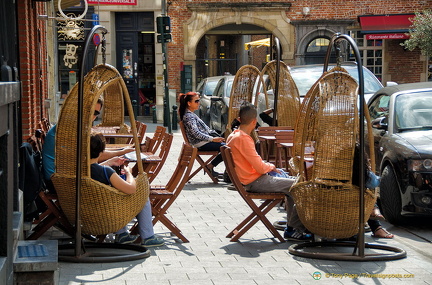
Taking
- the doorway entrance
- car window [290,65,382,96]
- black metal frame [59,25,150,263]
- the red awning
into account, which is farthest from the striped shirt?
the red awning

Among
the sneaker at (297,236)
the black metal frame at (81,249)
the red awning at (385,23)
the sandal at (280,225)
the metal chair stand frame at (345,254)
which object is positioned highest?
the red awning at (385,23)

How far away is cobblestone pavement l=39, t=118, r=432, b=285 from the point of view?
6703 mm

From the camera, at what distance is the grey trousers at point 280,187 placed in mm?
8281

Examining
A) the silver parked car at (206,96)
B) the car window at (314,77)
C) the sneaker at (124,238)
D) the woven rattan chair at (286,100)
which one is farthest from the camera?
the silver parked car at (206,96)

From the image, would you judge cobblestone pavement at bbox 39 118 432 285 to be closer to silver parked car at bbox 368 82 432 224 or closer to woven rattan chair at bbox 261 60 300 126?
silver parked car at bbox 368 82 432 224

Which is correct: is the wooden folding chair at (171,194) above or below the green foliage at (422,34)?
below

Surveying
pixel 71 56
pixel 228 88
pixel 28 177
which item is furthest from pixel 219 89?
pixel 28 177

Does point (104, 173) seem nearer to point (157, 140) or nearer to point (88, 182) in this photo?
point (88, 182)

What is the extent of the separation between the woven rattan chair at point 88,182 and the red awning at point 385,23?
89.2ft

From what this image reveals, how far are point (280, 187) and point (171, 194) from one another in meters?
1.01

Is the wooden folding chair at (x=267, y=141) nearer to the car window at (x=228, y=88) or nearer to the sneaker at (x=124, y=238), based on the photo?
the sneaker at (x=124, y=238)

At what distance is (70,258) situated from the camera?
7254 millimetres

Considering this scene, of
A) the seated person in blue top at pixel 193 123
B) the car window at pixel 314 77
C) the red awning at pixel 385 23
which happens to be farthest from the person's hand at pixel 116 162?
the red awning at pixel 385 23

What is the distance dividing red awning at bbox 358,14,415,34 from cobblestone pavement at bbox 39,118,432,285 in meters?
25.3
